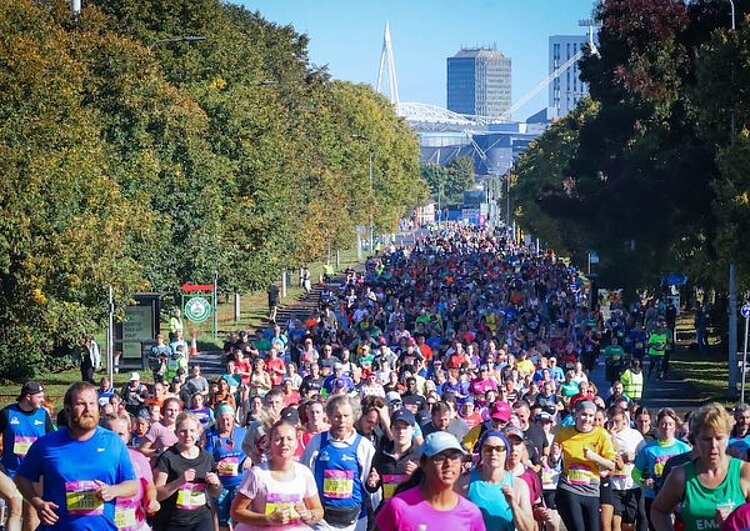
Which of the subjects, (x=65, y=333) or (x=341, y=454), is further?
(x=65, y=333)

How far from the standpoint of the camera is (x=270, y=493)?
34.5ft

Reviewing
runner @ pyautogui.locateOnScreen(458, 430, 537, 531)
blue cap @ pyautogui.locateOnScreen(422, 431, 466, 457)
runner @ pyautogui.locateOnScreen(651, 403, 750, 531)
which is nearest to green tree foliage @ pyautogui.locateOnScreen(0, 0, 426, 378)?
runner @ pyautogui.locateOnScreen(458, 430, 537, 531)

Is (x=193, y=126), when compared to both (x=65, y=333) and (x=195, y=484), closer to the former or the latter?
(x=65, y=333)

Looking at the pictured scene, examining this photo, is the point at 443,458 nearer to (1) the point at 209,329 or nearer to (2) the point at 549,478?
(2) the point at 549,478

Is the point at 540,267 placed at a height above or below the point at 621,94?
below

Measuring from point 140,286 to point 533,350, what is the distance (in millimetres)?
8733

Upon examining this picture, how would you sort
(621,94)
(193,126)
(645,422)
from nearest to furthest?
(645,422) < (193,126) < (621,94)

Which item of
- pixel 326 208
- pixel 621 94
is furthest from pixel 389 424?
pixel 326 208

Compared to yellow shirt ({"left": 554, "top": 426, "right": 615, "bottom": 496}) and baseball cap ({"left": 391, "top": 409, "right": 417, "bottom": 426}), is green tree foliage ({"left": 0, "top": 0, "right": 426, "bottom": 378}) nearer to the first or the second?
yellow shirt ({"left": 554, "top": 426, "right": 615, "bottom": 496})

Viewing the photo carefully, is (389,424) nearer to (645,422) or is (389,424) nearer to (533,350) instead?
(645,422)

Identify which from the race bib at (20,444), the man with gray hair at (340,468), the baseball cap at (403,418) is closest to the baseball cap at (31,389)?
the race bib at (20,444)

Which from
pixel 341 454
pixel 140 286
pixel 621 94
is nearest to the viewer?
pixel 341 454

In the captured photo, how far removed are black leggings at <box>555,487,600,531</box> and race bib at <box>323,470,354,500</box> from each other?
11.3 ft

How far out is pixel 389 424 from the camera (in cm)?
1419
